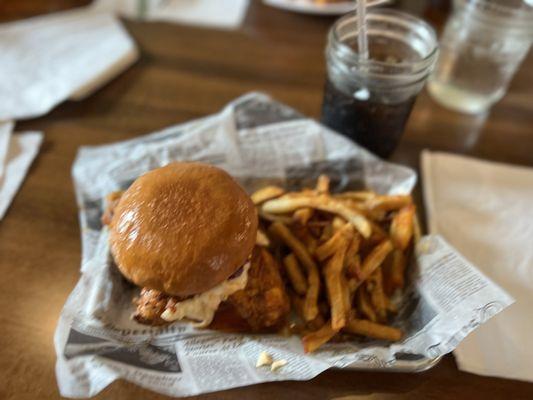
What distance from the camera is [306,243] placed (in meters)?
1.00

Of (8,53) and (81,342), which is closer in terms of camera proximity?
(81,342)

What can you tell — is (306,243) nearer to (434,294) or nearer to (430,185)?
(434,294)

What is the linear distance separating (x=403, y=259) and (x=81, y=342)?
0.65 metres

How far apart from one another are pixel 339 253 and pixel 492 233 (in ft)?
1.48

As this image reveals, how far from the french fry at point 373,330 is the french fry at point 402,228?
0.18 meters

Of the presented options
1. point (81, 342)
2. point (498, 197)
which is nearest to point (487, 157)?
point (498, 197)

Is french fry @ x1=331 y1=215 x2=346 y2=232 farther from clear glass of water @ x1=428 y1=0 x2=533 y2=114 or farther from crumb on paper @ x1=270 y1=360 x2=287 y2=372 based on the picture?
clear glass of water @ x1=428 y1=0 x2=533 y2=114

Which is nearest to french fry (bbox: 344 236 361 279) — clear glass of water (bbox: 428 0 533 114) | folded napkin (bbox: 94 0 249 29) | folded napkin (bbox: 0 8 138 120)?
clear glass of water (bbox: 428 0 533 114)

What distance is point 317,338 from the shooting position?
2.77 feet

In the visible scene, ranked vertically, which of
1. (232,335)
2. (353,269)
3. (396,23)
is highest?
(396,23)

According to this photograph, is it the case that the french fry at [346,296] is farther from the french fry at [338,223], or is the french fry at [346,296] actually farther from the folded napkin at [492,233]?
the folded napkin at [492,233]

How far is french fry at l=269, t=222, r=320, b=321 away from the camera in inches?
35.1

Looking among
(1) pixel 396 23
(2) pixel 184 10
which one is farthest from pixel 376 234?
(2) pixel 184 10

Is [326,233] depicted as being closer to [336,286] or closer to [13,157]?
[336,286]
